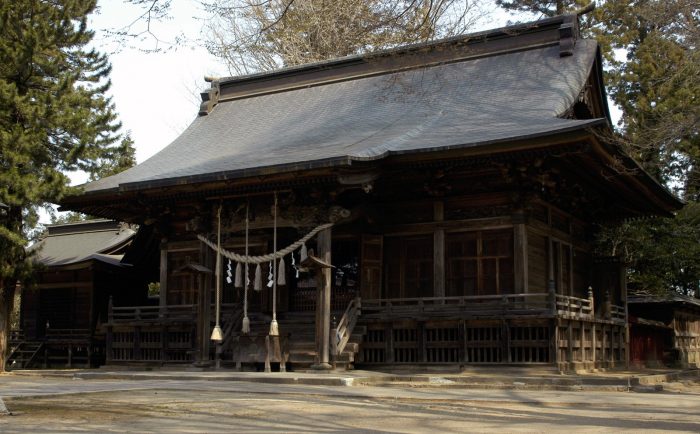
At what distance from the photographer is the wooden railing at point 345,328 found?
15.7m

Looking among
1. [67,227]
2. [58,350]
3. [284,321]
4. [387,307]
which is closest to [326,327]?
[387,307]

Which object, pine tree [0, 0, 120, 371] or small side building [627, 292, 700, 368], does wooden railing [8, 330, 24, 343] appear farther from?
small side building [627, 292, 700, 368]

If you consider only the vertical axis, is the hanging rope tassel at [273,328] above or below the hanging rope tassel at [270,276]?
below

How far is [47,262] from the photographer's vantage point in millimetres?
25188

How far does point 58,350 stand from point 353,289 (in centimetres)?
1089

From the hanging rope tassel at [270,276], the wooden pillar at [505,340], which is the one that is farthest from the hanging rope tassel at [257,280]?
the wooden pillar at [505,340]

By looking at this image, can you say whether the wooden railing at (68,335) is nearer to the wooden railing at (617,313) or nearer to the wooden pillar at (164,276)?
the wooden pillar at (164,276)

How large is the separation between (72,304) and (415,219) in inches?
484

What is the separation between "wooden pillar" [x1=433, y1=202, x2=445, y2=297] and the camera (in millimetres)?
17016

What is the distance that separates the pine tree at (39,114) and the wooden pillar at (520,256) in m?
10.2

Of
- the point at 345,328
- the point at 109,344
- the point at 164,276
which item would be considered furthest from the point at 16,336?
the point at 345,328

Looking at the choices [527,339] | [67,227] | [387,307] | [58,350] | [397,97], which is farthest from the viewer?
[67,227]

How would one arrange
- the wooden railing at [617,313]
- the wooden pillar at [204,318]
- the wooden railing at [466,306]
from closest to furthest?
the wooden railing at [466,306] → the wooden pillar at [204,318] → the wooden railing at [617,313]

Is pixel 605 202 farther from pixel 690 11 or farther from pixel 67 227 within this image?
pixel 67 227
